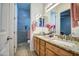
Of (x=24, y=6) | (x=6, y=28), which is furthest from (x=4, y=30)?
(x=24, y=6)

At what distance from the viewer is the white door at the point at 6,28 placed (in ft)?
7.34

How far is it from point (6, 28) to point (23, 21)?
10.7 inches

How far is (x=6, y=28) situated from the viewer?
2.25 m

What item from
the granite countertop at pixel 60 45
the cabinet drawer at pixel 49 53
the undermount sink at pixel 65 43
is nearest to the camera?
the granite countertop at pixel 60 45

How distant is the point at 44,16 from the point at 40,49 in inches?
19.5

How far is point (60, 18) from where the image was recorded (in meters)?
2.24

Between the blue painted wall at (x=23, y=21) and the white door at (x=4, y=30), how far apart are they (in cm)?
18

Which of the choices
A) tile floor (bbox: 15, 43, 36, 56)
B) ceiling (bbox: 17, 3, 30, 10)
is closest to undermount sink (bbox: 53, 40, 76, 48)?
tile floor (bbox: 15, 43, 36, 56)

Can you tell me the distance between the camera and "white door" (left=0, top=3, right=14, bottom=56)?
2.24 meters

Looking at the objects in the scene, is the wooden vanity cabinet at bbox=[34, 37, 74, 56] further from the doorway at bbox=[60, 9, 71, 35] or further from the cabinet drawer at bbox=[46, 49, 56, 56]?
the doorway at bbox=[60, 9, 71, 35]

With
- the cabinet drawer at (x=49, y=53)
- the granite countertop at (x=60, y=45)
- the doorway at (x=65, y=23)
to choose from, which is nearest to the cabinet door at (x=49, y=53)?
the cabinet drawer at (x=49, y=53)

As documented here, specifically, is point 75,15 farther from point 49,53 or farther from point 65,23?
point 49,53

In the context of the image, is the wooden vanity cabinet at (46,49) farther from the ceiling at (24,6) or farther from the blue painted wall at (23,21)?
the ceiling at (24,6)

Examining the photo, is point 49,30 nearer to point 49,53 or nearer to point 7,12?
point 49,53
